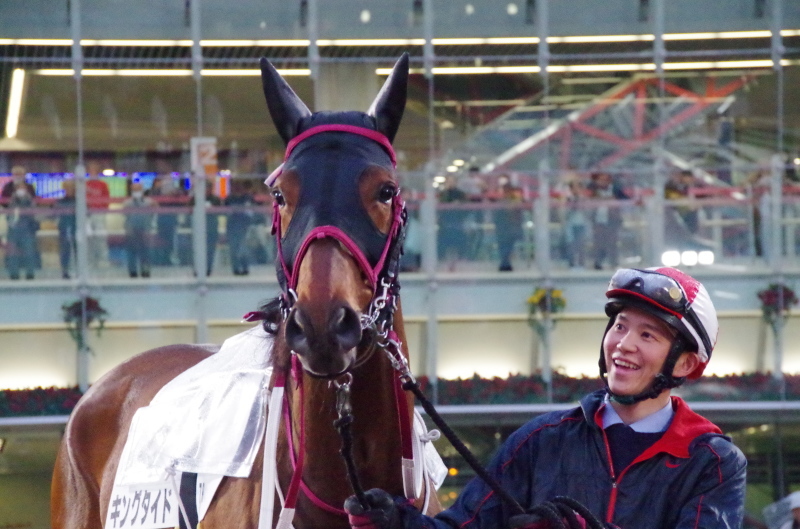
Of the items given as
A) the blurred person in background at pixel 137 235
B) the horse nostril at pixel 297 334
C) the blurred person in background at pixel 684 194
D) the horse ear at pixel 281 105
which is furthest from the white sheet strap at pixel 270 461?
the blurred person in background at pixel 684 194

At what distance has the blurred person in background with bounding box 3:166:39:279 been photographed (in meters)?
9.07

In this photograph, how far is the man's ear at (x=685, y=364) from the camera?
233 centimetres

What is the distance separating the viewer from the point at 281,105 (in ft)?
9.12

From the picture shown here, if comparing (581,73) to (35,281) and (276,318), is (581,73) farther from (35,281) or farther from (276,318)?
(276,318)

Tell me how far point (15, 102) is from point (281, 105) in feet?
23.8

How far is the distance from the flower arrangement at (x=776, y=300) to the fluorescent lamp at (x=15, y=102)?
254 inches

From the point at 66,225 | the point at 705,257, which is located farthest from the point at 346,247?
the point at 705,257

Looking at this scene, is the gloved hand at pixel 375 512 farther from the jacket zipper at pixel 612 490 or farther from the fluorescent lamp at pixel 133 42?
the fluorescent lamp at pixel 133 42

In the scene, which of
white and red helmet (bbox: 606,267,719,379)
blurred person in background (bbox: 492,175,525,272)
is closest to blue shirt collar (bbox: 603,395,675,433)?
white and red helmet (bbox: 606,267,719,379)

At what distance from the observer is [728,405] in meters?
9.14

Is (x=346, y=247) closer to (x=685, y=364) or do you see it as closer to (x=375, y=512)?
(x=375, y=512)

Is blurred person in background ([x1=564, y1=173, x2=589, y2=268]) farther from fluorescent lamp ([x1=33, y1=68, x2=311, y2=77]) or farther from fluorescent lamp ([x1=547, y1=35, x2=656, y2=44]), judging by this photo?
fluorescent lamp ([x1=33, y1=68, x2=311, y2=77])

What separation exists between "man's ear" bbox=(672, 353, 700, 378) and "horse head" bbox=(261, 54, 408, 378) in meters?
0.67

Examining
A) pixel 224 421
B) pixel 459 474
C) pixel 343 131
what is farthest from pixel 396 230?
pixel 459 474
